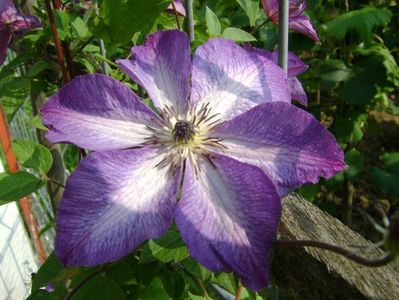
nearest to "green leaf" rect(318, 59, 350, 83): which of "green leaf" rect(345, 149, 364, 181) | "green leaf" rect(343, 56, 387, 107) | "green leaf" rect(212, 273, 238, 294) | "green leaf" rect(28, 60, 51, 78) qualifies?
"green leaf" rect(343, 56, 387, 107)

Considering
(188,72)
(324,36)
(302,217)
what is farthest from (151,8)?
(324,36)

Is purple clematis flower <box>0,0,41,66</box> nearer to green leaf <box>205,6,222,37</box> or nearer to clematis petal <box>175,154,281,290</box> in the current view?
green leaf <box>205,6,222,37</box>

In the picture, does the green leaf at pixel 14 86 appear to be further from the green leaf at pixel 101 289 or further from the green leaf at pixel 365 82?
the green leaf at pixel 365 82

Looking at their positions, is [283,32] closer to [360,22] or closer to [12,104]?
[12,104]

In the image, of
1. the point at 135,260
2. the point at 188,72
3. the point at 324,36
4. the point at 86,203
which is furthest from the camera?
the point at 324,36

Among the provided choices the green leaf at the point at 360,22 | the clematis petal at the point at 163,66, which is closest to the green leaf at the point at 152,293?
the clematis petal at the point at 163,66

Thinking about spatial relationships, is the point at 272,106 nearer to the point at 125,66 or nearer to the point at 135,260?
the point at 125,66
